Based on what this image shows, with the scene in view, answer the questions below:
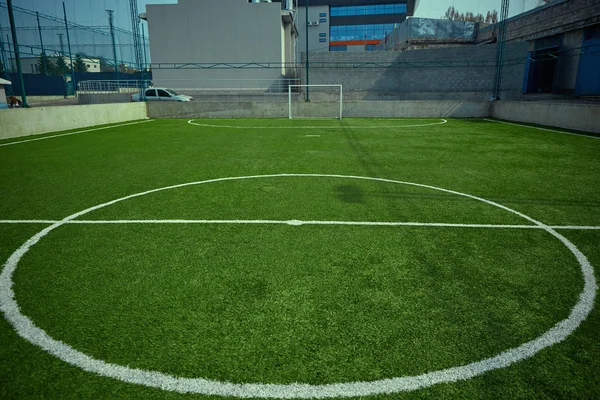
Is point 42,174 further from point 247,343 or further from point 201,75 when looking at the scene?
point 201,75

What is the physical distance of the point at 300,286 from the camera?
3.44 m

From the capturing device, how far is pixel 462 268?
3779 millimetres

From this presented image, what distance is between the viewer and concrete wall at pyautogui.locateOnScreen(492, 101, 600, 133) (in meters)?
14.2

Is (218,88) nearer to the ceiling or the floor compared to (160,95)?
nearer to the ceiling

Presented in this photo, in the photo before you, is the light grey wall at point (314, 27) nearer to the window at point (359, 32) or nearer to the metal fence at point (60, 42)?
the window at point (359, 32)

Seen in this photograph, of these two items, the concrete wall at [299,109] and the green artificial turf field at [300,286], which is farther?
the concrete wall at [299,109]

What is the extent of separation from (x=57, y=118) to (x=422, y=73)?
25525 millimetres

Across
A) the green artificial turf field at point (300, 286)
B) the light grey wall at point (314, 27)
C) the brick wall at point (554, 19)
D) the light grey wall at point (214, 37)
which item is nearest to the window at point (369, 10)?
the light grey wall at point (314, 27)

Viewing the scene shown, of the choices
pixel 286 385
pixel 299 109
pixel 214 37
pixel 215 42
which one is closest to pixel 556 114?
pixel 299 109

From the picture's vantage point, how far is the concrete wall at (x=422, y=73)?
29.6 m

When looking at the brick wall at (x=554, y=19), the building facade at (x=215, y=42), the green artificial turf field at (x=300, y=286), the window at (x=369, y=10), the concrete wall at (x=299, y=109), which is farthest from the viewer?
the window at (x=369, y=10)

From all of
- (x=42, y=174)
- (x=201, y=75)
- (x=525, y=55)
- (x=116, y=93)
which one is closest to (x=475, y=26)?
(x=525, y=55)

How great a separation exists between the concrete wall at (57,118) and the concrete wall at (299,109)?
2.48 metres

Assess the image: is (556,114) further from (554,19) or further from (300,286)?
(300,286)
